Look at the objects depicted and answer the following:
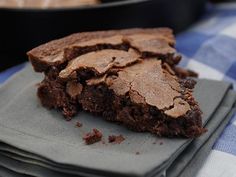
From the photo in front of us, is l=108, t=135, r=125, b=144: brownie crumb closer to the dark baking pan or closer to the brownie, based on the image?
the brownie

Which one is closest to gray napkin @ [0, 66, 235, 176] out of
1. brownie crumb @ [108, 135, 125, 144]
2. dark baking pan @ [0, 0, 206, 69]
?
brownie crumb @ [108, 135, 125, 144]

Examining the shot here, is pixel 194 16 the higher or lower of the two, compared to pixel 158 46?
lower

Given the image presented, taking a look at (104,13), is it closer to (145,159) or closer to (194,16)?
(194,16)

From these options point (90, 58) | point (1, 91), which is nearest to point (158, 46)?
point (90, 58)

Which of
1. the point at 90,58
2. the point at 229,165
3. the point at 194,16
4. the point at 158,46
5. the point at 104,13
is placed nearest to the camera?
the point at 229,165

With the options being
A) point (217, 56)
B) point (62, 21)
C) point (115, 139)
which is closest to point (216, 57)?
point (217, 56)

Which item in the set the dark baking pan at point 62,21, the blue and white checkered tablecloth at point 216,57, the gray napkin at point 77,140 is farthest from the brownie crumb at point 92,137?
the dark baking pan at point 62,21

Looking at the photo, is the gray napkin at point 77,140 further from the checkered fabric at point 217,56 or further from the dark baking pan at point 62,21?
the dark baking pan at point 62,21

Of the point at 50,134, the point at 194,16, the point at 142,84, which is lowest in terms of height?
the point at 194,16
